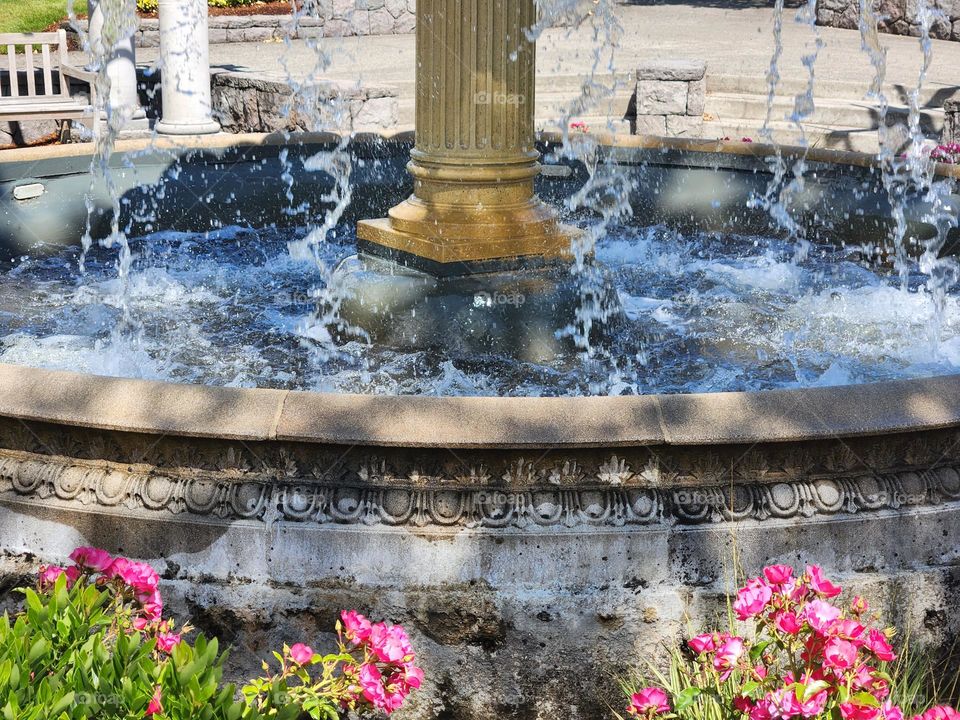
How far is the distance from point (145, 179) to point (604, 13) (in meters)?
15.6

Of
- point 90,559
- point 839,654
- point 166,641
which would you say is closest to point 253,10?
point 90,559

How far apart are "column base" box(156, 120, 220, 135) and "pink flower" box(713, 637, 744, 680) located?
1055 cm

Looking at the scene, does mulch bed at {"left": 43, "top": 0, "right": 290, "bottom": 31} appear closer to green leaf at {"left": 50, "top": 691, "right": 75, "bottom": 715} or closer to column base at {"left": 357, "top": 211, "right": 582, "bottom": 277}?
column base at {"left": 357, "top": 211, "right": 582, "bottom": 277}

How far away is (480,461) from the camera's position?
304cm

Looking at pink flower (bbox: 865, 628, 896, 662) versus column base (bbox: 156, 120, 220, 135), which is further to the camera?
column base (bbox: 156, 120, 220, 135)

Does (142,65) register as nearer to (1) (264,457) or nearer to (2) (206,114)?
(2) (206,114)

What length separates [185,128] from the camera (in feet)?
39.3

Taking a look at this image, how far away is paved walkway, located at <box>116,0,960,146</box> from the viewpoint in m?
13.6

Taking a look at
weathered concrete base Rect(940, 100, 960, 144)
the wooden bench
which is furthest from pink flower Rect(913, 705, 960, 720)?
the wooden bench

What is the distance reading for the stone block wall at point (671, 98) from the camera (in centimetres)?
1227

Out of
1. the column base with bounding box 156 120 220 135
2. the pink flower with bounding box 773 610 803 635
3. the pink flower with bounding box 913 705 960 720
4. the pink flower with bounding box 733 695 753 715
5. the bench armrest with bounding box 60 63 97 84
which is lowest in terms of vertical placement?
the column base with bounding box 156 120 220 135

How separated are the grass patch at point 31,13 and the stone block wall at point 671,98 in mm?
12418

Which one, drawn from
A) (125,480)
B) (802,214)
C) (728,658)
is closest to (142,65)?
(802,214)

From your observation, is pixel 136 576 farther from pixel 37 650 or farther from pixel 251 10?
pixel 251 10
